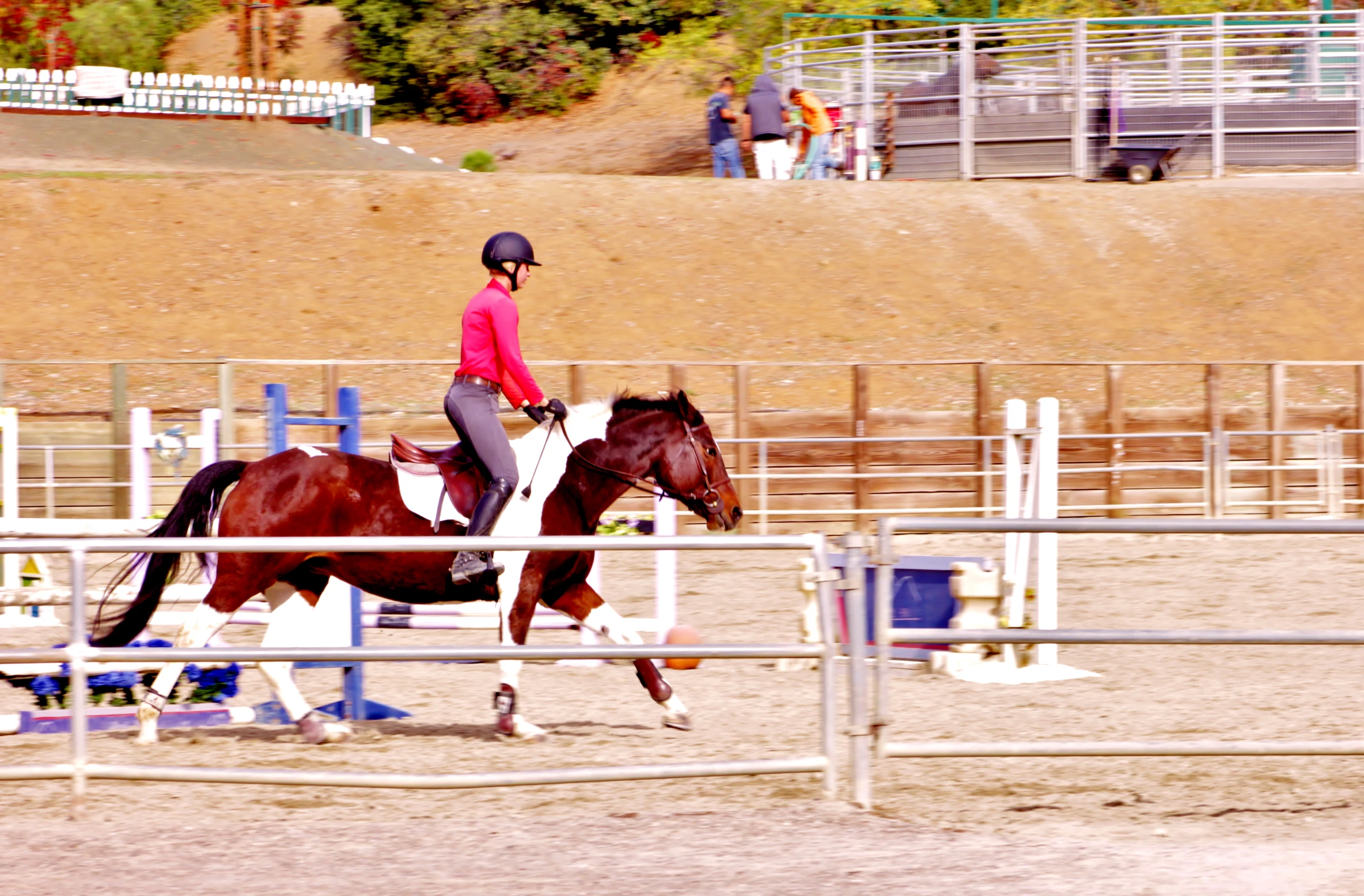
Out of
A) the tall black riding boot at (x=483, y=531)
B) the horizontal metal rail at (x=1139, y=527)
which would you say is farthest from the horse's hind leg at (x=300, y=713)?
the horizontal metal rail at (x=1139, y=527)

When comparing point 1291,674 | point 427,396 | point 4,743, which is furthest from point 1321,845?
point 427,396

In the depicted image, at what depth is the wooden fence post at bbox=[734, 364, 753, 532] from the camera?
55.1 feet

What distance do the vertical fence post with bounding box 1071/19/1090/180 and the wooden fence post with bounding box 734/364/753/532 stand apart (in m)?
11.6

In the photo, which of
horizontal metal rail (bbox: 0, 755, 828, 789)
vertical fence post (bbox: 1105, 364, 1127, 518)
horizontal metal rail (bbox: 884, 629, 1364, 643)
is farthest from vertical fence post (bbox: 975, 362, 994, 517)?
horizontal metal rail (bbox: 0, 755, 828, 789)

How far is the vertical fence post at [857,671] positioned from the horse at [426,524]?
1.45 metres

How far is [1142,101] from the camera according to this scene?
25.7 m

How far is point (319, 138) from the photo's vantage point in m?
30.8

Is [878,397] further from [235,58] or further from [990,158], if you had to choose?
[235,58]

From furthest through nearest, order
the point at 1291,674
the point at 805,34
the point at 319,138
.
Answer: the point at 805,34 < the point at 319,138 < the point at 1291,674

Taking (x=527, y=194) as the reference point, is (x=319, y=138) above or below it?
above

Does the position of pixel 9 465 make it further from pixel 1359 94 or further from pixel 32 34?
pixel 32 34

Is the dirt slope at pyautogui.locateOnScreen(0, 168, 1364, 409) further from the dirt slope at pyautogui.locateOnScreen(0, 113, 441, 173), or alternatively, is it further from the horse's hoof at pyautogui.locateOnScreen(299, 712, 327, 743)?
the horse's hoof at pyautogui.locateOnScreen(299, 712, 327, 743)

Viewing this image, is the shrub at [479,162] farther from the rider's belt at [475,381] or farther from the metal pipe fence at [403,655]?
the metal pipe fence at [403,655]

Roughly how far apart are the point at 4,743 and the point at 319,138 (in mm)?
25613
